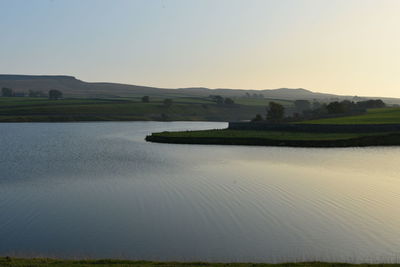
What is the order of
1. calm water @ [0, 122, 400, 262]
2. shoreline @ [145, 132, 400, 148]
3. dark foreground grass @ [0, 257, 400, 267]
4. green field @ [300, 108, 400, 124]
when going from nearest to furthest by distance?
1. dark foreground grass @ [0, 257, 400, 267]
2. calm water @ [0, 122, 400, 262]
3. shoreline @ [145, 132, 400, 148]
4. green field @ [300, 108, 400, 124]

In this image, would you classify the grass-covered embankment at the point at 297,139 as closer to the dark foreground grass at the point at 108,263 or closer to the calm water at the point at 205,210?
the calm water at the point at 205,210

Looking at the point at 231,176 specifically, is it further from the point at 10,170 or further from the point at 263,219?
the point at 10,170

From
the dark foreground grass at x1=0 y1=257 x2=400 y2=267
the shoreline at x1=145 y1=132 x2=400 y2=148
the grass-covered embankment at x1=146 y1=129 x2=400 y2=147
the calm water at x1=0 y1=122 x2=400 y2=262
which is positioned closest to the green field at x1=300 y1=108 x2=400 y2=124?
the grass-covered embankment at x1=146 y1=129 x2=400 y2=147

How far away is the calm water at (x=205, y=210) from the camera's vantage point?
20.2m

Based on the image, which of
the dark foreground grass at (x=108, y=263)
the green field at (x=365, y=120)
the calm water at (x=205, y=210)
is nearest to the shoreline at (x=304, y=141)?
the calm water at (x=205, y=210)

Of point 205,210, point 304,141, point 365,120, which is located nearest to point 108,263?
point 205,210

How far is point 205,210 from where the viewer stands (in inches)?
1072

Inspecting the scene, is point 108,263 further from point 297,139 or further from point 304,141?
point 297,139

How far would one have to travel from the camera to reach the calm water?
20203 millimetres

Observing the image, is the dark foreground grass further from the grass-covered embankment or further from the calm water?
the grass-covered embankment

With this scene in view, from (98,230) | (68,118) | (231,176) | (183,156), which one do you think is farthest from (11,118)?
(98,230)

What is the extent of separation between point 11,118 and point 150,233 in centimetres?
15556

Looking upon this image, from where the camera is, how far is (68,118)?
17262 cm

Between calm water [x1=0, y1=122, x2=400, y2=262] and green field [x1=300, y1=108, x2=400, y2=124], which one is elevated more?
green field [x1=300, y1=108, x2=400, y2=124]
